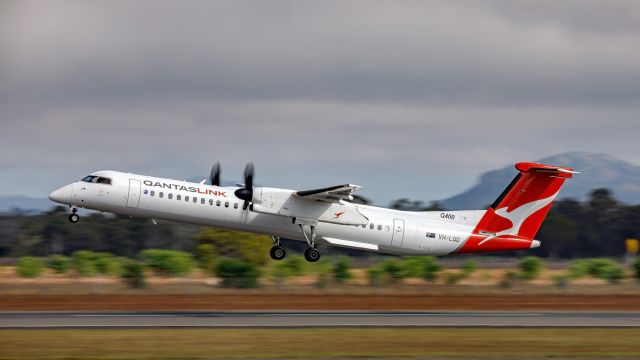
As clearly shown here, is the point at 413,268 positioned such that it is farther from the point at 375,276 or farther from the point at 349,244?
the point at 349,244

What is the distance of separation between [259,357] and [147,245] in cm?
6791

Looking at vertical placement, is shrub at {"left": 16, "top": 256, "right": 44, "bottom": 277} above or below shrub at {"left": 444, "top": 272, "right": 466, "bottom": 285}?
below

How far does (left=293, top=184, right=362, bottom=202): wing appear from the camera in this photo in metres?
31.6

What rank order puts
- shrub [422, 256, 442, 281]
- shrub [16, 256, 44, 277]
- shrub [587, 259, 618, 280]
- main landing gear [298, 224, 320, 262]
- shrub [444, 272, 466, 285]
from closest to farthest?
main landing gear [298, 224, 320, 262]
shrub [444, 272, 466, 285]
shrub [422, 256, 442, 281]
shrub [587, 259, 618, 280]
shrub [16, 256, 44, 277]

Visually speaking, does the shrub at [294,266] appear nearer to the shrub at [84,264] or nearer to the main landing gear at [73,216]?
the shrub at [84,264]

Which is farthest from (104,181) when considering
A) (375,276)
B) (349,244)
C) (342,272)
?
(375,276)

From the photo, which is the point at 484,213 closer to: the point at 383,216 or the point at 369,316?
the point at 383,216

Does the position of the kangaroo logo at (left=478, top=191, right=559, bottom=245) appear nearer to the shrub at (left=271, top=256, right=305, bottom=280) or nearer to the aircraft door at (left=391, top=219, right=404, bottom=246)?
the aircraft door at (left=391, top=219, right=404, bottom=246)

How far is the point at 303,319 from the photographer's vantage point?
91.2 feet

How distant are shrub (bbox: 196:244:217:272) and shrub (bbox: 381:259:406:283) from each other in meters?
10.4

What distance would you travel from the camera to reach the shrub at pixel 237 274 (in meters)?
42.0

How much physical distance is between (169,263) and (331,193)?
740 inches

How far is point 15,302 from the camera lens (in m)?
34.7

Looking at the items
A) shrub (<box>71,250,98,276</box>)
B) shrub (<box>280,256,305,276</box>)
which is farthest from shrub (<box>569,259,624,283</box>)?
shrub (<box>71,250,98,276</box>)
